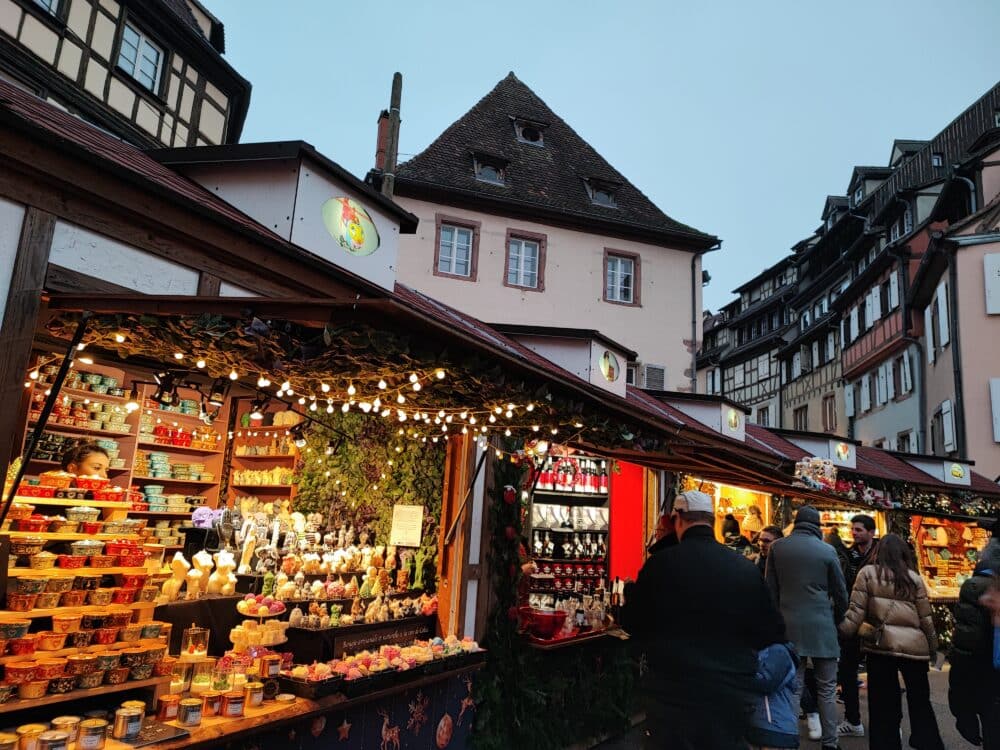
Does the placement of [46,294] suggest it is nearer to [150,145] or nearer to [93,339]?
[93,339]

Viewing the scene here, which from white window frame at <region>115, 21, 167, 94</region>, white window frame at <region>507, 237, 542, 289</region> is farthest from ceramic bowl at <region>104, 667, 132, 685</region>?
white window frame at <region>507, 237, 542, 289</region>

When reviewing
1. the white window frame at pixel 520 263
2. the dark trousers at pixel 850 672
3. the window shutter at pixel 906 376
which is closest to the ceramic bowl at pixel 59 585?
the dark trousers at pixel 850 672

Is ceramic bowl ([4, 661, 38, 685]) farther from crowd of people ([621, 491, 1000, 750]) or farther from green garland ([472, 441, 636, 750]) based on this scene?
green garland ([472, 441, 636, 750])

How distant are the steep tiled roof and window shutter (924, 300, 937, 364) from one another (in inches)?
272

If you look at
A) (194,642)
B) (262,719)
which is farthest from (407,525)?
(262,719)

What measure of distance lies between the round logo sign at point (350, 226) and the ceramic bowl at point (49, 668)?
341 cm

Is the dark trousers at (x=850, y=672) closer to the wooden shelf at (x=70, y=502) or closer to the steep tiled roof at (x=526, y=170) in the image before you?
the wooden shelf at (x=70, y=502)

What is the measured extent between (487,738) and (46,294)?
14.4 feet

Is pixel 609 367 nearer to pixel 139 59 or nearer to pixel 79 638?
pixel 79 638

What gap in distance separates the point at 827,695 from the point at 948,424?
15.0 meters

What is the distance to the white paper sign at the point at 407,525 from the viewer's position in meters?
6.36

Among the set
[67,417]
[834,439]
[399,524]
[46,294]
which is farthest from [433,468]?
[834,439]

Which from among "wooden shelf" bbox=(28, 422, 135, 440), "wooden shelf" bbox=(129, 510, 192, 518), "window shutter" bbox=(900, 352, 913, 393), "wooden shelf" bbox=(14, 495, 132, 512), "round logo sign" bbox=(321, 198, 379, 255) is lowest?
"wooden shelf" bbox=(129, 510, 192, 518)

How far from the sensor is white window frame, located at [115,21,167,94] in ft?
42.5
